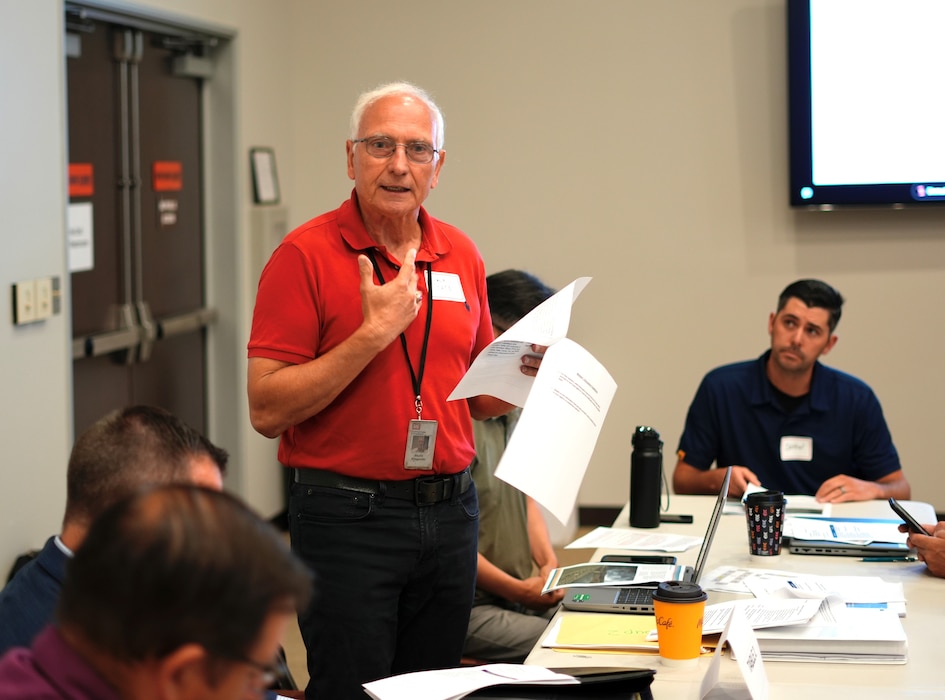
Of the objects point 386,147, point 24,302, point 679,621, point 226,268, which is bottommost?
point 679,621

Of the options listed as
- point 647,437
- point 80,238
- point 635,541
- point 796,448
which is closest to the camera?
point 635,541

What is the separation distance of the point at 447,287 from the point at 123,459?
897mm

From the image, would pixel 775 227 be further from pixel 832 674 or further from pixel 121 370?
pixel 832 674

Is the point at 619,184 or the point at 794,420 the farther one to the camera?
the point at 619,184

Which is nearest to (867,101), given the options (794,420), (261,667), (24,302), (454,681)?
(794,420)

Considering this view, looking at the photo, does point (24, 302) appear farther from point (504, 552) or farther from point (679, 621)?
point (679, 621)

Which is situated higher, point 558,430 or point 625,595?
point 558,430

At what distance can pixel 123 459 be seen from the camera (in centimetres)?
141

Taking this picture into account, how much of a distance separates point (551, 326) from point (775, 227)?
3.48 m

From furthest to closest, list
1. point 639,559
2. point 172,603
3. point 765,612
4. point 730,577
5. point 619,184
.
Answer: point 619,184 < point 639,559 < point 730,577 < point 765,612 < point 172,603

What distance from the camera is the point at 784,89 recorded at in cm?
510

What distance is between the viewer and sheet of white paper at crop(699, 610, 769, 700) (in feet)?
5.12

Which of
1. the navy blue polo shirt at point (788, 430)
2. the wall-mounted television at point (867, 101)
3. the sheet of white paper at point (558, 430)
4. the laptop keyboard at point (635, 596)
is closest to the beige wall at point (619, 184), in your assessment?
the wall-mounted television at point (867, 101)

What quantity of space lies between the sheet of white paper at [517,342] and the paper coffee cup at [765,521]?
0.75m
